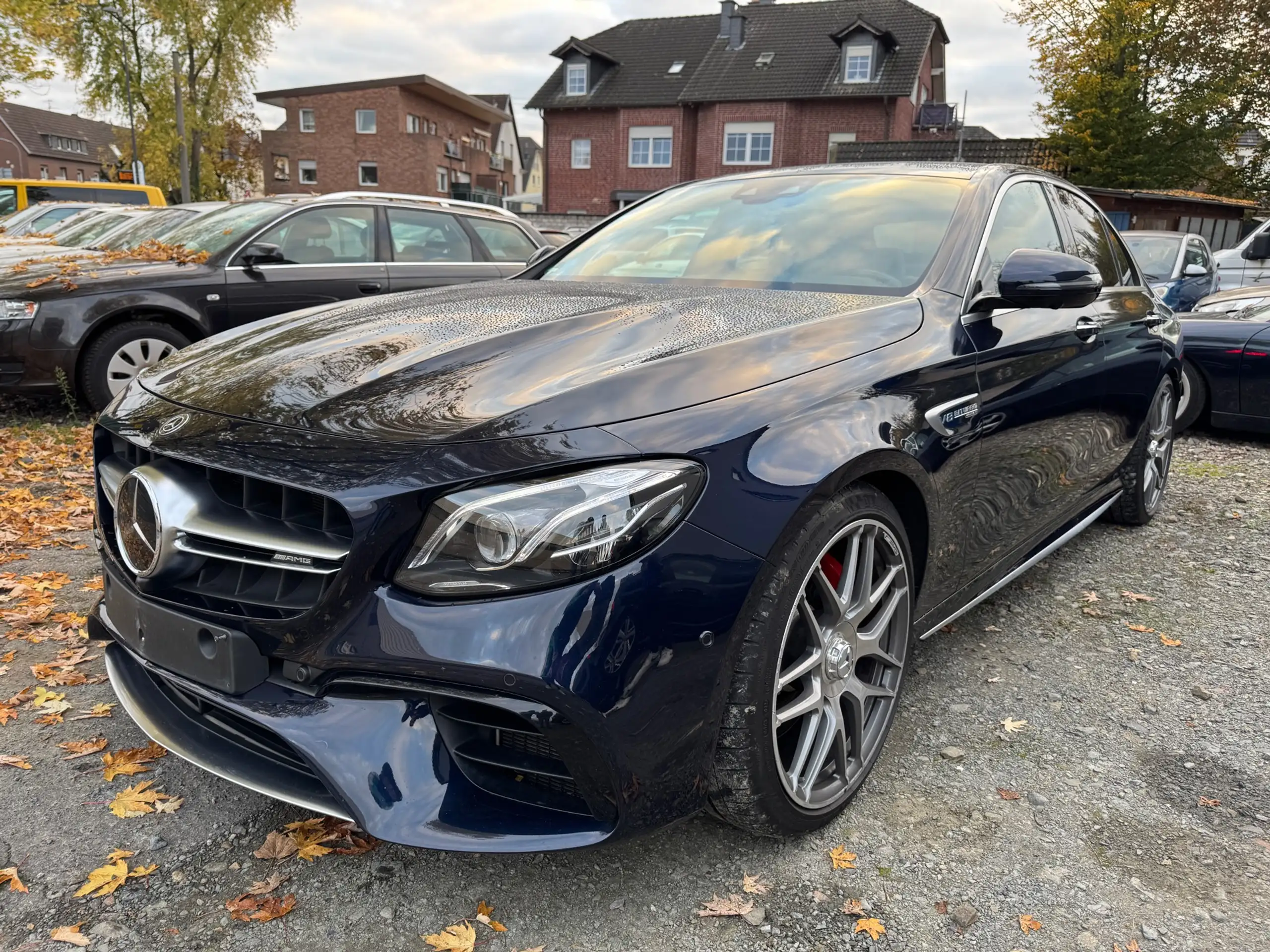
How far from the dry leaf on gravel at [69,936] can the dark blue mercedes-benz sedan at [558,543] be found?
377 mm

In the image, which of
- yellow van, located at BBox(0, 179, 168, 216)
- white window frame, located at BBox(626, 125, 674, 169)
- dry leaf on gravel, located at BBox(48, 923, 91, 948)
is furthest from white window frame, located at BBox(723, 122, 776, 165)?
dry leaf on gravel, located at BBox(48, 923, 91, 948)

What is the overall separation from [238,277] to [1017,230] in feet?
17.2

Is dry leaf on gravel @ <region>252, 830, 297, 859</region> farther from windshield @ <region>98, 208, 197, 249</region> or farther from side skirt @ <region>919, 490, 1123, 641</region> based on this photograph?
windshield @ <region>98, 208, 197, 249</region>

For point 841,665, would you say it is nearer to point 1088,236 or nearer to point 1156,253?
point 1088,236

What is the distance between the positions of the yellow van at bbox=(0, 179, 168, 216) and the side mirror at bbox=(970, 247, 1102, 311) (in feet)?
58.0

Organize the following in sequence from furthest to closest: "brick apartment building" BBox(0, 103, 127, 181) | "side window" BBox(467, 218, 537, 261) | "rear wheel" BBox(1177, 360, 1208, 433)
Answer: "brick apartment building" BBox(0, 103, 127, 181), "side window" BBox(467, 218, 537, 261), "rear wheel" BBox(1177, 360, 1208, 433)

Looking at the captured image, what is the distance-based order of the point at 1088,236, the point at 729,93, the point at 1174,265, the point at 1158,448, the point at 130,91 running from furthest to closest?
the point at 729,93 < the point at 130,91 < the point at 1174,265 < the point at 1158,448 < the point at 1088,236

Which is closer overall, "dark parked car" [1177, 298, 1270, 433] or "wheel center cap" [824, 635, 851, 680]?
"wheel center cap" [824, 635, 851, 680]

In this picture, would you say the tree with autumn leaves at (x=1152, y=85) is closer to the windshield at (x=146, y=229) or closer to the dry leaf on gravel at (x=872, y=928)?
the windshield at (x=146, y=229)

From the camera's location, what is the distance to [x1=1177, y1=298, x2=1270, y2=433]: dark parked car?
243 inches

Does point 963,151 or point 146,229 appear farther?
point 963,151

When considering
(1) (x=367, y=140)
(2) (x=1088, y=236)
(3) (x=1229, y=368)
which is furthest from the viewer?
(1) (x=367, y=140)

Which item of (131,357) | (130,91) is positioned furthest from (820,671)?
(130,91)

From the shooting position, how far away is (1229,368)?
20.7 feet
